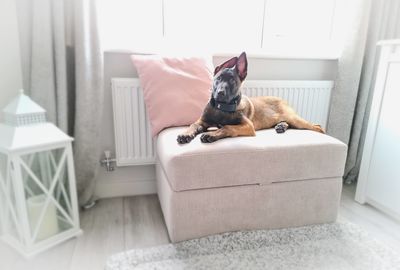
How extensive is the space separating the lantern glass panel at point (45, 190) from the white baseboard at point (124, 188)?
1.38 ft

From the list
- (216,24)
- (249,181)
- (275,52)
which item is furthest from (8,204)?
(275,52)

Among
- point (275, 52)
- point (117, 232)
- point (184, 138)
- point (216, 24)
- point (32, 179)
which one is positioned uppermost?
point (216, 24)

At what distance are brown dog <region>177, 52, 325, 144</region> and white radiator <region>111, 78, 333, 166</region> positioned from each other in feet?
1.22

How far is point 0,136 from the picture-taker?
0.97m

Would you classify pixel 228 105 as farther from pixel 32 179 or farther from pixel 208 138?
pixel 32 179

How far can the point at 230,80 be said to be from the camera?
1.11 meters

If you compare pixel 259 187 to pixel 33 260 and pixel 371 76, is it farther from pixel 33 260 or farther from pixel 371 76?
pixel 371 76

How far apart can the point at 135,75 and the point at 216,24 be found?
23.6 inches

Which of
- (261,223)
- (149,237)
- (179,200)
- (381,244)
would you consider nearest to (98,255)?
(149,237)

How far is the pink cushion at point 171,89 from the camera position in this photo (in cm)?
131

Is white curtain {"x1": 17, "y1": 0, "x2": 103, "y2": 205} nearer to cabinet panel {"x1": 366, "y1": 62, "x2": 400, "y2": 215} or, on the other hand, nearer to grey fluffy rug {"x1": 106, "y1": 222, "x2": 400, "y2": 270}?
grey fluffy rug {"x1": 106, "y1": 222, "x2": 400, "y2": 270}

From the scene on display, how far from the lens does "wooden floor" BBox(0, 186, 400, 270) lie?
1055 millimetres

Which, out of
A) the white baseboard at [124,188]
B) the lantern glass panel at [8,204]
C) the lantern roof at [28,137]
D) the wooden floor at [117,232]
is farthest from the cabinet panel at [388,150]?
the lantern glass panel at [8,204]

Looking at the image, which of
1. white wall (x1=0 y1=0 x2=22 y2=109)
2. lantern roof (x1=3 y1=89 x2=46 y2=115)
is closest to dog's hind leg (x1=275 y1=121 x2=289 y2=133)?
lantern roof (x1=3 y1=89 x2=46 y2=115)
